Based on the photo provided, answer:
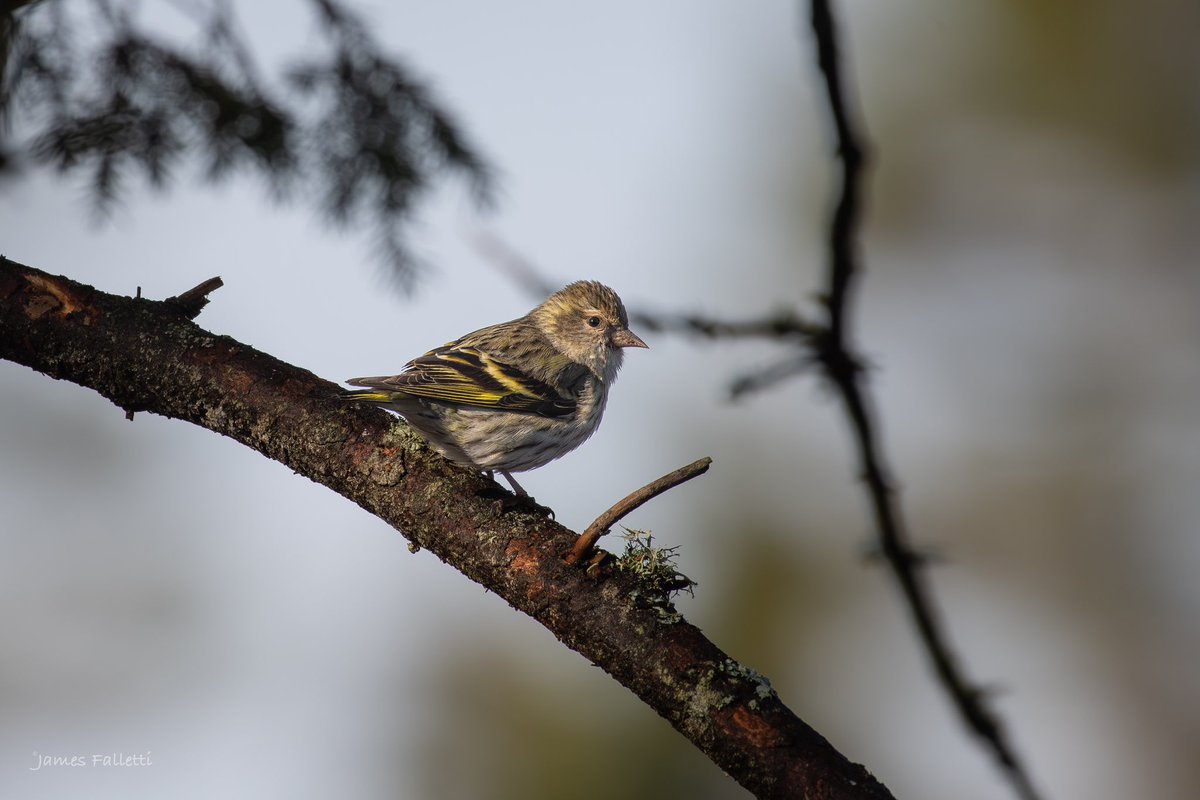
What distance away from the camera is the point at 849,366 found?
141 cm

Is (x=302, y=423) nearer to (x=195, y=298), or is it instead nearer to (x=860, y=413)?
(x=195, y=298)

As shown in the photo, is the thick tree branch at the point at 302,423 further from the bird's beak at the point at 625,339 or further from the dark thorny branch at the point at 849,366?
the bird's beak at the point at 625,339

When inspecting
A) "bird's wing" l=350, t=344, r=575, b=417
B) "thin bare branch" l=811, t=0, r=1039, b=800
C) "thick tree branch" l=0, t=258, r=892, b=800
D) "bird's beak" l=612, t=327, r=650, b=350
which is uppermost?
"bird's beak" l=612, t=327, r=650, b=350

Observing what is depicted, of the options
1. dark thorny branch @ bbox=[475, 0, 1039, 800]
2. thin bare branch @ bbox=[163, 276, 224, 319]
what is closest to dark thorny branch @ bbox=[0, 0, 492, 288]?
thin bare branch @ bbox=[163, 276, 224, 319]

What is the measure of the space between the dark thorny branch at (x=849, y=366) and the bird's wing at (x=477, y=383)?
2.90 meters

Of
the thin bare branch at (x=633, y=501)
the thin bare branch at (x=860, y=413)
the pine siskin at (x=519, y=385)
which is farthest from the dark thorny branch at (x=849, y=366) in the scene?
the pine siskin at (x=519, y=385)

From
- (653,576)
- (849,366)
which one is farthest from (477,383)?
(849,366)

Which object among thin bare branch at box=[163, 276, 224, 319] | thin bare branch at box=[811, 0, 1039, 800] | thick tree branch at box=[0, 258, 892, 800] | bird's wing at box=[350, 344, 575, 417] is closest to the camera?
thin bare branch at box=[811, 0, 1039, 800]

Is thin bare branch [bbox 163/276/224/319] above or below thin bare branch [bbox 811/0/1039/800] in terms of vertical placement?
above

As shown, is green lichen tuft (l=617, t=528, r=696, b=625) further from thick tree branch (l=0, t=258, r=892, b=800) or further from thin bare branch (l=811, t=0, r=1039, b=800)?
thin bare branch (l=811, t=0, r=1039, b=800)

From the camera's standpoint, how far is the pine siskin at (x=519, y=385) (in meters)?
4.39

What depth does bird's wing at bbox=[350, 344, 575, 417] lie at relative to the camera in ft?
14.8

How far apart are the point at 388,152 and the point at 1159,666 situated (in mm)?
11354

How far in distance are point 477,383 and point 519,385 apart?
29 cm
